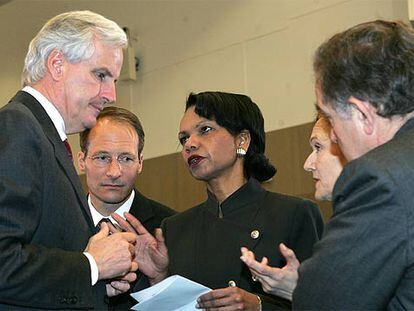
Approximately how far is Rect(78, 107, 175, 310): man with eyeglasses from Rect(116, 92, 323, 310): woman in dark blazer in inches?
9.9

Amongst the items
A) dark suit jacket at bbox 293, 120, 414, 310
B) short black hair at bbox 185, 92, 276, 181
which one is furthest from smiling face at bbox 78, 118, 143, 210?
dark suit jacket at bbox 293, 120, 414, 310

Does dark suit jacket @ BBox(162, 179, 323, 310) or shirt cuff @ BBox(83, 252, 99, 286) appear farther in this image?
dark suit jacket @ BBox(162, 179, 323, 310)

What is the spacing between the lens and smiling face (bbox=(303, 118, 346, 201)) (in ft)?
8.37

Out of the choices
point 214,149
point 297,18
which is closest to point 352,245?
point 214,149

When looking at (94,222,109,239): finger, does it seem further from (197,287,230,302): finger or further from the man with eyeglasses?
the man with eyeglasses

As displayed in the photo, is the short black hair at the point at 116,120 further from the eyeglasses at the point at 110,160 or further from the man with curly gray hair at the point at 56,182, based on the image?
the man with curly gray hair at the point at 56,182

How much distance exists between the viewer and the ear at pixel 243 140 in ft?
11.0

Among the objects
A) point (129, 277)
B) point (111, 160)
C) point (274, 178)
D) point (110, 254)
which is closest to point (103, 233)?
point (110, 254)

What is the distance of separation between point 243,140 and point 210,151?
18cm

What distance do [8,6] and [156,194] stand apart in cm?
296

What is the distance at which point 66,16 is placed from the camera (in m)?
2.54

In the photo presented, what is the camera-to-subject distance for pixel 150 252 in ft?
9.77

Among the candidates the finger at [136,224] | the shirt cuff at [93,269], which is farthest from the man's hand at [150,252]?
the shirt cuff at [93,269]

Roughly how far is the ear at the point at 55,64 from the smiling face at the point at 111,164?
3.55 feet
